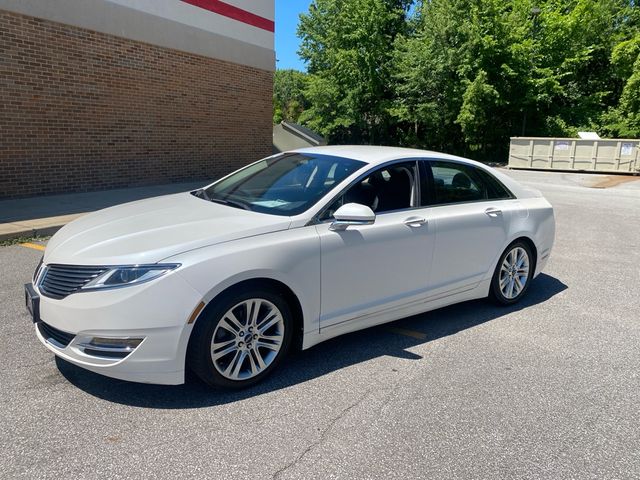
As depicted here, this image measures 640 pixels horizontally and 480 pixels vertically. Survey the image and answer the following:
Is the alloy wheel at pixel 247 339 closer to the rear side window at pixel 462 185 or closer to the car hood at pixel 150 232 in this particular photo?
the car hood at pixel 150 232

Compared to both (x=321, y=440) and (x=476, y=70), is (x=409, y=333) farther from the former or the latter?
(x=476, y=70)

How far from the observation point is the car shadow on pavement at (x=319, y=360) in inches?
123

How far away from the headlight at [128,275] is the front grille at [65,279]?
0.04 m

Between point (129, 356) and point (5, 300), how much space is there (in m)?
2.58

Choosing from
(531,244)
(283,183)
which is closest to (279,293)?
(283,183)

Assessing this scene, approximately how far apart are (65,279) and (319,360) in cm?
177

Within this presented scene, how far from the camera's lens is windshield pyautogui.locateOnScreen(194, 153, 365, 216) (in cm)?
369

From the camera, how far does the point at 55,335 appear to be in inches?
119

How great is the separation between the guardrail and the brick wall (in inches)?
579

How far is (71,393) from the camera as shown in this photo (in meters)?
3.11

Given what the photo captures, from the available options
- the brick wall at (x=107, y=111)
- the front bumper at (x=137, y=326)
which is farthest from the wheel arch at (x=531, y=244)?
the brick wall at (x=107, y=111)

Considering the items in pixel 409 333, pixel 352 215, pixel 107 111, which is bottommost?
pixel 409 333

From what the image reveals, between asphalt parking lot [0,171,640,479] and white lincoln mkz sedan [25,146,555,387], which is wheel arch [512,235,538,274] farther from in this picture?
asphalt parking lot [0,171,640,479]

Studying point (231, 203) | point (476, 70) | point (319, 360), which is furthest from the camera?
point (476, 70)
